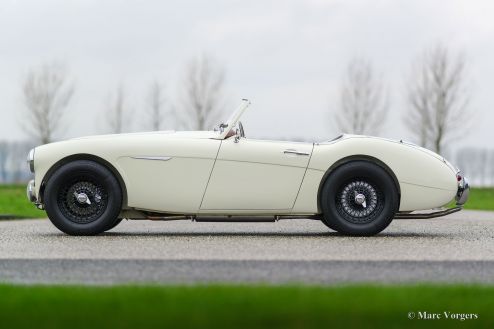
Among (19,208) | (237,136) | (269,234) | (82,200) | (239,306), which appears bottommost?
(19,208)

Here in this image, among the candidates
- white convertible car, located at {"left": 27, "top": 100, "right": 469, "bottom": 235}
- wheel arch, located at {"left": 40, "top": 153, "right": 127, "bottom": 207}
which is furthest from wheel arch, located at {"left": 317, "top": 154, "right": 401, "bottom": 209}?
wheel arch, located at {"left": 40, "top": 153, "right": 127, "bottom": 207}

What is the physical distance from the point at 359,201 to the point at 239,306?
464 cm

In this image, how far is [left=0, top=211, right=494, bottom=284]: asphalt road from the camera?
630cm

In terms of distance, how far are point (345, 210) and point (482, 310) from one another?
14.6 ft

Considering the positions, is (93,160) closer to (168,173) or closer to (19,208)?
(168,173)

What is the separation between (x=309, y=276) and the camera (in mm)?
6254

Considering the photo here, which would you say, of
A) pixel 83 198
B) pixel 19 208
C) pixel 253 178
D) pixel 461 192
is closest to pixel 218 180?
pixel 253 178

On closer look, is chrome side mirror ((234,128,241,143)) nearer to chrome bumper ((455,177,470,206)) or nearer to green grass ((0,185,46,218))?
chrome bumper ((455,177,470,206))

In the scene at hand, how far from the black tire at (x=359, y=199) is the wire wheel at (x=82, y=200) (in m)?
2.27

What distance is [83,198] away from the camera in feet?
29.9

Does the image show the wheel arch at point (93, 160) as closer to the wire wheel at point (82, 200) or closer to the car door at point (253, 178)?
the wire wheel at point (82, 200)

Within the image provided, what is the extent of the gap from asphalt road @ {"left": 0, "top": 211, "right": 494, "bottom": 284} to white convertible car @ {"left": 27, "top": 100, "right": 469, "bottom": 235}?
0.95 ft

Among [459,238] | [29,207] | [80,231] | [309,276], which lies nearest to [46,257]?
[80,231]

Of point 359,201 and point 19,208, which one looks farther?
point 19,208
